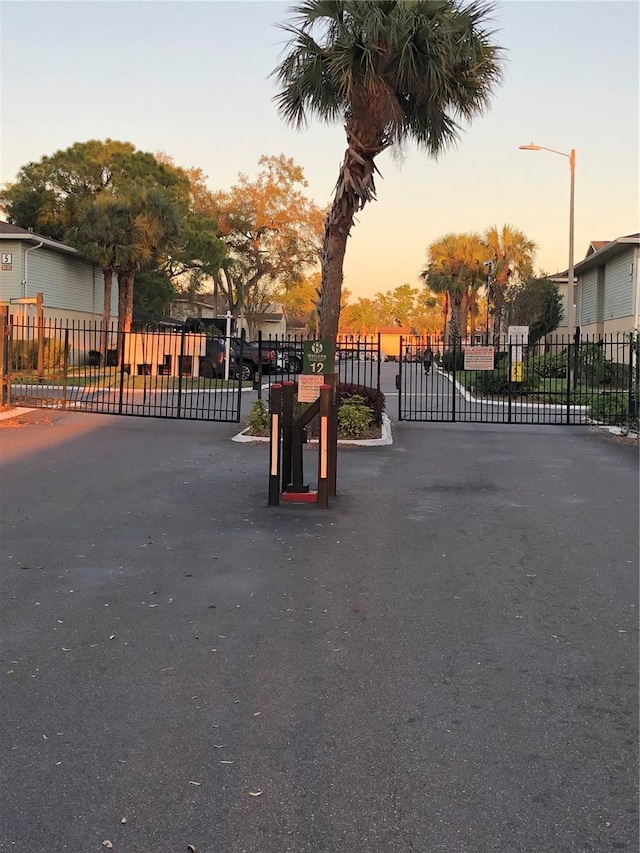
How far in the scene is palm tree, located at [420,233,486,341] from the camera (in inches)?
2128

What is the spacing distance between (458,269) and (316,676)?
52807mm

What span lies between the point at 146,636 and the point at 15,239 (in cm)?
3021

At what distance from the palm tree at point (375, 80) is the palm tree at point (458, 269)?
129 ft

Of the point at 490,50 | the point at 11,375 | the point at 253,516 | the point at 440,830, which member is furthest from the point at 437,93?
the point at 440,830

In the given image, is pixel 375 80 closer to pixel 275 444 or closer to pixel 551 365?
pixel 275 444

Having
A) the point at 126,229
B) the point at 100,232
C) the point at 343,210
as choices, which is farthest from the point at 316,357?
the point at 100,232

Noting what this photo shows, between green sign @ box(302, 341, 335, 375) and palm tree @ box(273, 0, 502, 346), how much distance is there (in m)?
1.04

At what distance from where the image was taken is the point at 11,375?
17.0 metres

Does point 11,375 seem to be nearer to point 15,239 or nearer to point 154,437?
point 154,437

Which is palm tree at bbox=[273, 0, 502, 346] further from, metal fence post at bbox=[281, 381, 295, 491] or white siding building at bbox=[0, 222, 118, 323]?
white siding building at bbox=[0, 222, 118, 323]

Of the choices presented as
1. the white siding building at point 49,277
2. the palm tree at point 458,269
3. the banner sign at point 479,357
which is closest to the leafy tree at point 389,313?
the palm tree at point 458,269

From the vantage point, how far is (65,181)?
1572 inches

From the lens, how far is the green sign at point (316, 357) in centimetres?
1319

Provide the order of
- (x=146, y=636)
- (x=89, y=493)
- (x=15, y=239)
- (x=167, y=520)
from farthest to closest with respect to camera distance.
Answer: (x=15, y=239)
(x=89, y=493)
(x=167, y=520)
(x=146, y=636)
